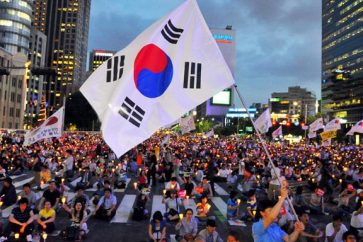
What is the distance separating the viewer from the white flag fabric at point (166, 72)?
6119mm

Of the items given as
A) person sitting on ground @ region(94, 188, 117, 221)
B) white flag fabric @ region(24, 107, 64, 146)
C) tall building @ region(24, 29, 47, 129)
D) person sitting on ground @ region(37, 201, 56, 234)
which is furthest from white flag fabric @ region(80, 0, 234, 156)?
tall building @ region(24, 29, 47, 129)

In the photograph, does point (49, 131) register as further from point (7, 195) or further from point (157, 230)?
point (157, 230)

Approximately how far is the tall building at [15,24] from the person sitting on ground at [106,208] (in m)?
99.8

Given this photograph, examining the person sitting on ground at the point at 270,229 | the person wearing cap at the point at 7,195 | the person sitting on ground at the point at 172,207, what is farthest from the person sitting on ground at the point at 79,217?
the person sitting on ground at the point at 270,229

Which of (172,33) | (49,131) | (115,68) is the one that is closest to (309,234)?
(172,33)

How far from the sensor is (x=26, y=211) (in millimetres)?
9539

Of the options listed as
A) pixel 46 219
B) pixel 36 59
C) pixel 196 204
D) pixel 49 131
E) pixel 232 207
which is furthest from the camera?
pixel 36 59

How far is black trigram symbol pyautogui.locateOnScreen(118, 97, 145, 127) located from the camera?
18.7ft

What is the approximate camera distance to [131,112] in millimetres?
5797

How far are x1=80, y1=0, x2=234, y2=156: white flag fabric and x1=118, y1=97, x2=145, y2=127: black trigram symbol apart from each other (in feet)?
0.07

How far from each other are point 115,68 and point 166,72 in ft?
2.81

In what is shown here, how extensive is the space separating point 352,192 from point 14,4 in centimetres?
10934

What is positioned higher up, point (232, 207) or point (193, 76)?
point (193, 76)

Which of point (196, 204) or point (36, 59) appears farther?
point (36, 59)
